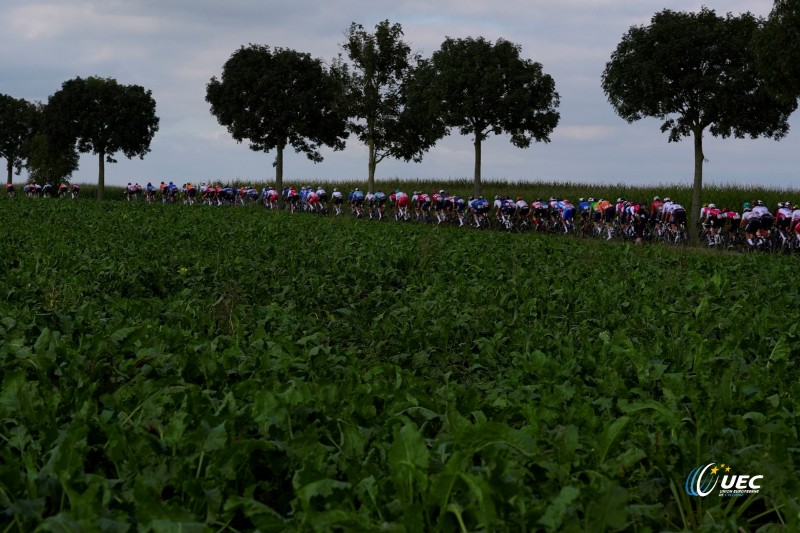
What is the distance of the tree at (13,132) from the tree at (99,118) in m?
17.9

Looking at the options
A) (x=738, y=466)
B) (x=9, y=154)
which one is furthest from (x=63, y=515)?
(x=9, y=154)

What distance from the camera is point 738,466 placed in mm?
3910

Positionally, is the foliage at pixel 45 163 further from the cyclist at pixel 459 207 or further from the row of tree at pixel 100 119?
the cyclist at pixel 459 207

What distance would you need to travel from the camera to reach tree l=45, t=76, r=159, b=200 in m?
72.8

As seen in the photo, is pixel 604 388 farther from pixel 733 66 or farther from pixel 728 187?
pixel 728 187

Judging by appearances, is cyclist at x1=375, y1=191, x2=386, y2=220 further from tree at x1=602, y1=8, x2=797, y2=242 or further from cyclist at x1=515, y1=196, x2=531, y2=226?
tree at x1=602, y1=8, x2=797, y2=242

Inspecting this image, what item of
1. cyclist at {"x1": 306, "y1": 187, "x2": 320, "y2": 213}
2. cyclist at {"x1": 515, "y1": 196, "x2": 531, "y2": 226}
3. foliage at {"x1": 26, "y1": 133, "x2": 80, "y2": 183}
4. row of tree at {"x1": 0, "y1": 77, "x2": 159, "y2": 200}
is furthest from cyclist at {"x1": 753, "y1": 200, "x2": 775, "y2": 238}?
foliage at {"x1": 26, "y1": 133, "x2": 80, "y2": 183}

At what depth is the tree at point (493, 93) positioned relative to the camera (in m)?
48.4

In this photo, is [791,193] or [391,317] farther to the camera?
[791,193]

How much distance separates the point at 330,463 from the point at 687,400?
2.64 metres

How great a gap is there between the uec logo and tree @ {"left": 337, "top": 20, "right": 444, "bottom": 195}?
51998 mm

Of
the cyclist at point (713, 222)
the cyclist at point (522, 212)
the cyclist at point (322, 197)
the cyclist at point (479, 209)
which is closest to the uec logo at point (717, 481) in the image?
the cyclist at point (713, 222)

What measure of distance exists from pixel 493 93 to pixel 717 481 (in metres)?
45.5

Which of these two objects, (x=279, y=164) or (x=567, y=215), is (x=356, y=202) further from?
(x=279, y=164)
